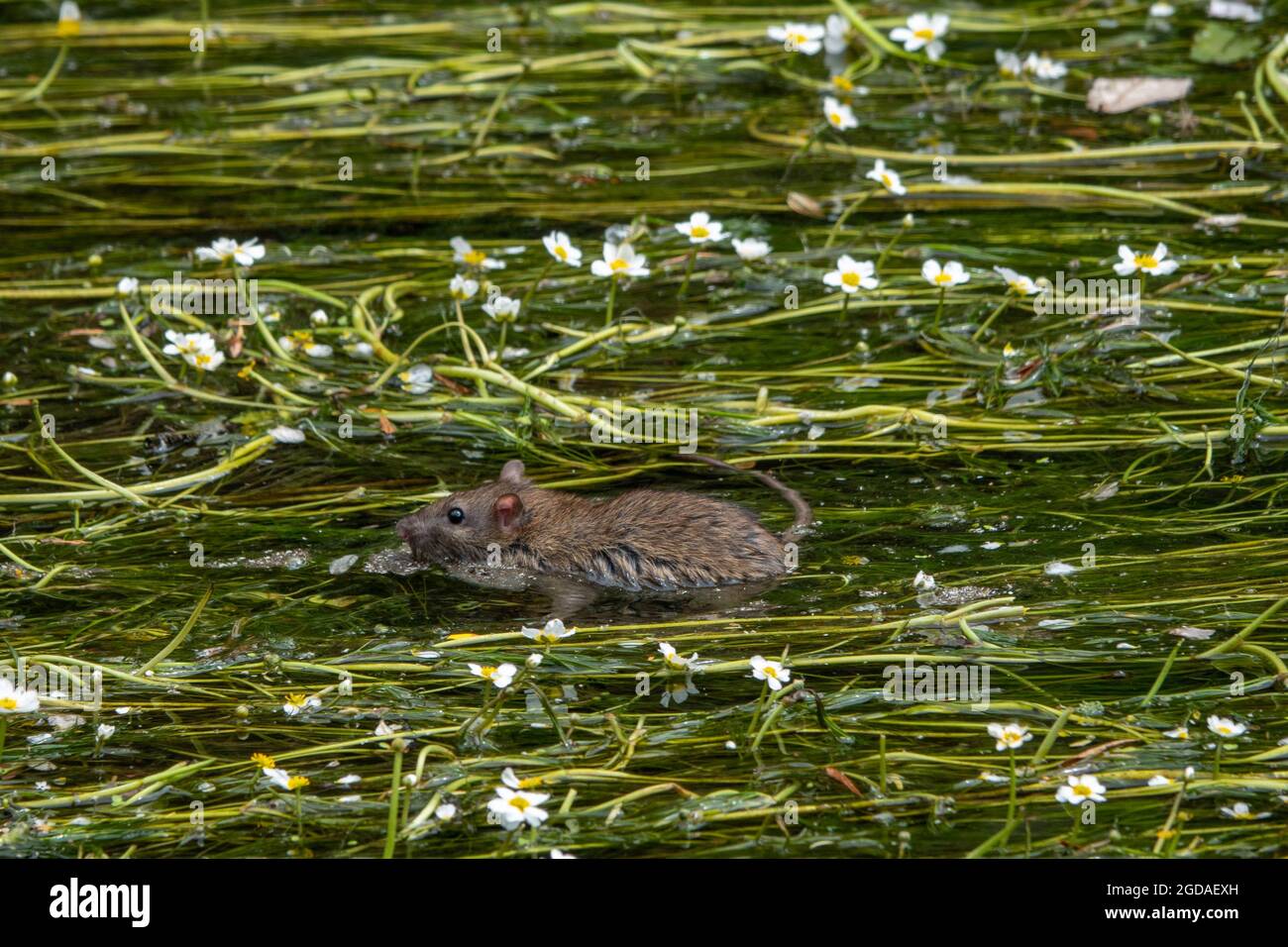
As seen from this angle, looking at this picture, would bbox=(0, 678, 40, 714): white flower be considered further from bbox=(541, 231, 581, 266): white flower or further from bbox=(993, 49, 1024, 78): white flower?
bbox=(993, 49, 1024, 78): white flower

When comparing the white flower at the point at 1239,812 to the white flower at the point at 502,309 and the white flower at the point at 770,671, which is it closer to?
the white flower at the point at 770,671

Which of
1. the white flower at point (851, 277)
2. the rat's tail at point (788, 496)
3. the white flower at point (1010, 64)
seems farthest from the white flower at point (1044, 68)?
the rat's tail at point (788, 496)

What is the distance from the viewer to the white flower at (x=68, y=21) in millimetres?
10312

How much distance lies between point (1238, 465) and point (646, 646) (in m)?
2.18

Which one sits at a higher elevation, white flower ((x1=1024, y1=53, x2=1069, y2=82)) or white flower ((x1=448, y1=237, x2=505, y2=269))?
white flower ((x1=1024, y1=53, x2=1069, y2=82))

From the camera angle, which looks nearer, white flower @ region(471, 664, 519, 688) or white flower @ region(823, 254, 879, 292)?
white flower @ region(471, 664, 519, 688)

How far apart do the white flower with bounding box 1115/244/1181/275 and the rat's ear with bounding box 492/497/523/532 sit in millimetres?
2523

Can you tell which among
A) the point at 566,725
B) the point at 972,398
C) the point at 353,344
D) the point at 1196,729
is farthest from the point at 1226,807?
the point at 353,344

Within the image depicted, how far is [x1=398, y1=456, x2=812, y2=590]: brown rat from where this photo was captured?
5645 millimetres

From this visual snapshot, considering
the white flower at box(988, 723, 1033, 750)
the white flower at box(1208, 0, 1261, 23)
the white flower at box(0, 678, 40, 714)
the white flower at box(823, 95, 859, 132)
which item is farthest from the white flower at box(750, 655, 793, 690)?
the white flower at box(1208, 0, 1261, 23)

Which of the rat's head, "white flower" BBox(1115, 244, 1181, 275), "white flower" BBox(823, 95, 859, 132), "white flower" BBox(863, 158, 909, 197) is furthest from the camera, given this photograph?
"white flower" BBox(823, 95, 859, 132)

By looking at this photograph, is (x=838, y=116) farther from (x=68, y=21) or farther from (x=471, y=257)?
(x=68, y=21)

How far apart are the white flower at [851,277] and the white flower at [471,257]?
150 centimetres

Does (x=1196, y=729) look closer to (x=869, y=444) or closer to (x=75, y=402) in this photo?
(x=869, y=444)
